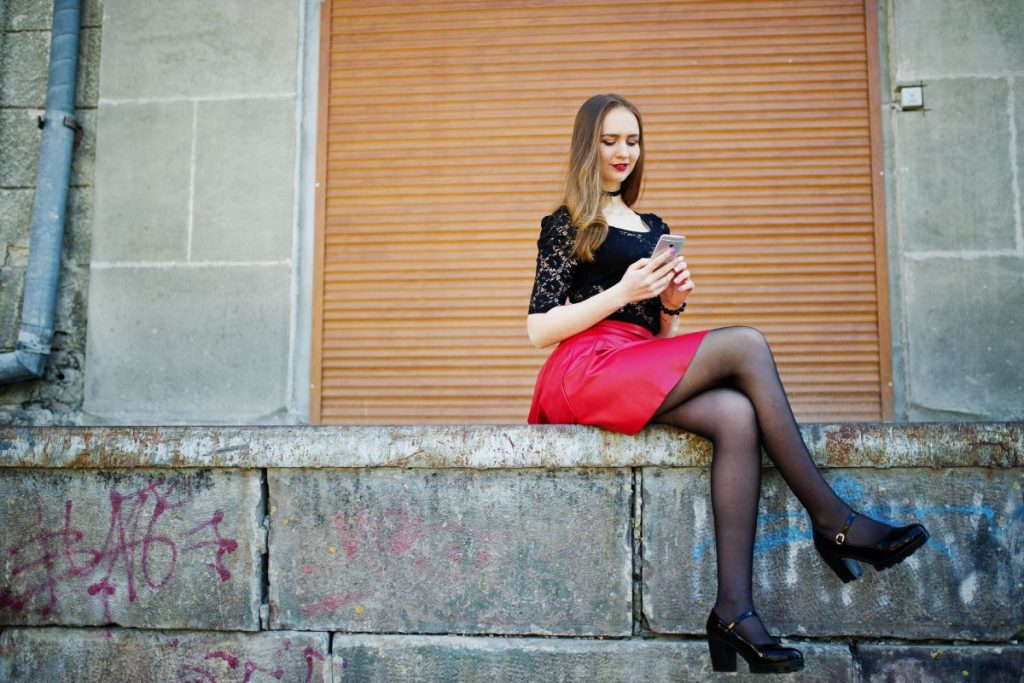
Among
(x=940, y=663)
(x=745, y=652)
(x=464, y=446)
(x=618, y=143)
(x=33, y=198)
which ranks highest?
(x=33, y=198)

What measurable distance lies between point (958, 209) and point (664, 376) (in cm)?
245

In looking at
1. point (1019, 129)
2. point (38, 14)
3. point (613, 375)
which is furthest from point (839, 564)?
point (38, 14)

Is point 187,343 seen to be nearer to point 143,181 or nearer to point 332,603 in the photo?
point 143,181

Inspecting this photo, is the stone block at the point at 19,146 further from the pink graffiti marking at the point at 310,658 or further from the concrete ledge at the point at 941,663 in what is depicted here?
the concrete ledge at the point at 941,663

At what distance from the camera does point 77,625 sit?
117 inches

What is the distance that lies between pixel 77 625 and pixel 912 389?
12.1ft

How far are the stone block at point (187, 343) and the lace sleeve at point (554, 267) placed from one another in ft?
6.43

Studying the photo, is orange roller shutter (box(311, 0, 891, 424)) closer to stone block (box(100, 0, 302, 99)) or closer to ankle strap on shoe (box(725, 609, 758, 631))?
stone block (box(100, 0, 302, 99))

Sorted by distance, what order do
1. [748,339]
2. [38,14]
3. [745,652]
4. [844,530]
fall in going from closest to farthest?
[745,652], [844,530], [748,339], [38,14]

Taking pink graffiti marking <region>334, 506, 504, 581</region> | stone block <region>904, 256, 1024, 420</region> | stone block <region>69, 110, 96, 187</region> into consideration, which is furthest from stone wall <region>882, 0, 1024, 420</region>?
stone block <region>69, 110, 96, 187</region>

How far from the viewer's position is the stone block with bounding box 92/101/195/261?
4531mm

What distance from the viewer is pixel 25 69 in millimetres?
4699

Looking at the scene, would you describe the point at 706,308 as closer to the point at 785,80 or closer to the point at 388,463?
the point at 785,80

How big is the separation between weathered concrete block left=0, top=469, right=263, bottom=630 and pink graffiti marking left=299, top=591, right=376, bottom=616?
171 millimetres
